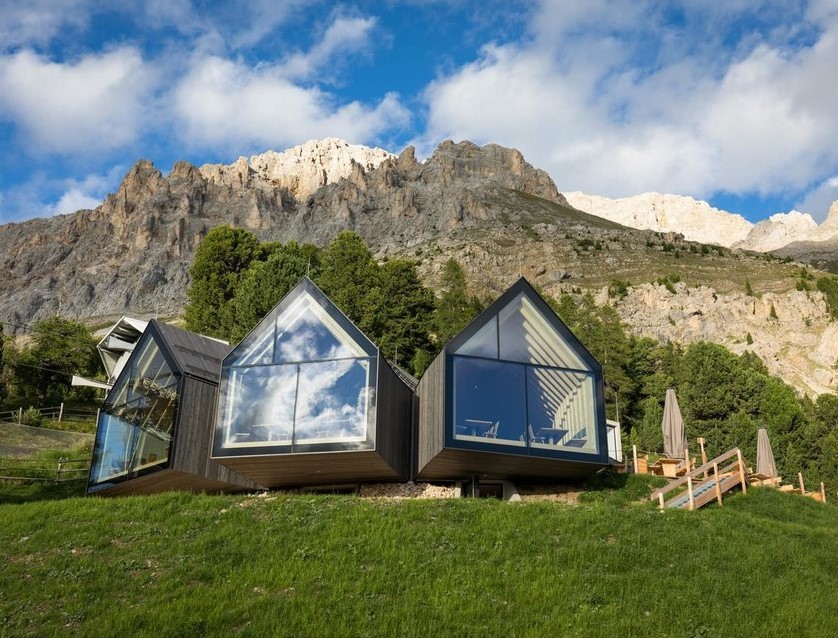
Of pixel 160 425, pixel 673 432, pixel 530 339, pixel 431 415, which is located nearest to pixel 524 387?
pixel 530 339

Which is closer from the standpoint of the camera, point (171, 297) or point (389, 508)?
point (389, 508)

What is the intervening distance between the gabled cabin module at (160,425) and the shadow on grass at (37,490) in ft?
4.40

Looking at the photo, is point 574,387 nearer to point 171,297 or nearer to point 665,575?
point 665,575

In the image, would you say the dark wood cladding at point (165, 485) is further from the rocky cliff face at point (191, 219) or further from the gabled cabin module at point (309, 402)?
the rocky cliff face at point (191, 219)

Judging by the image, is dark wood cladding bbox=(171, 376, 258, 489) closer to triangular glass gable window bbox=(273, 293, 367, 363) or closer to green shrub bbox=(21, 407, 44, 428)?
triangular glass gable window bbox=(273, 293, 367, 363)

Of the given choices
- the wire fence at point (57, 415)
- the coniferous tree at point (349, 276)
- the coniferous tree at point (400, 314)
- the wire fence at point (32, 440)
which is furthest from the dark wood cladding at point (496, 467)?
the wire fence at point (57, 415)

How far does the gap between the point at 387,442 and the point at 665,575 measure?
8327 mm

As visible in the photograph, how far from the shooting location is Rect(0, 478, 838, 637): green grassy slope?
38.4 ft

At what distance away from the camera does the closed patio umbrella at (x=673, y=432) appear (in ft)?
87.6

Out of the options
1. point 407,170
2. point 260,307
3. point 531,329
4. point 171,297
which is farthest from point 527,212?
point 531,329

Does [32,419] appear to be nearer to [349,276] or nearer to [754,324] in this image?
[349,276]

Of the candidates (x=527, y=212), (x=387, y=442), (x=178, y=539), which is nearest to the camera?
(x=178, y=539)

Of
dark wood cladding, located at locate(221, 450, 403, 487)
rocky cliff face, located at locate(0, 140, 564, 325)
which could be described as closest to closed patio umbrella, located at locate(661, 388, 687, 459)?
dark wood cladding, located at locate(221, 450, 403, 487)

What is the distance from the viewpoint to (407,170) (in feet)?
585
